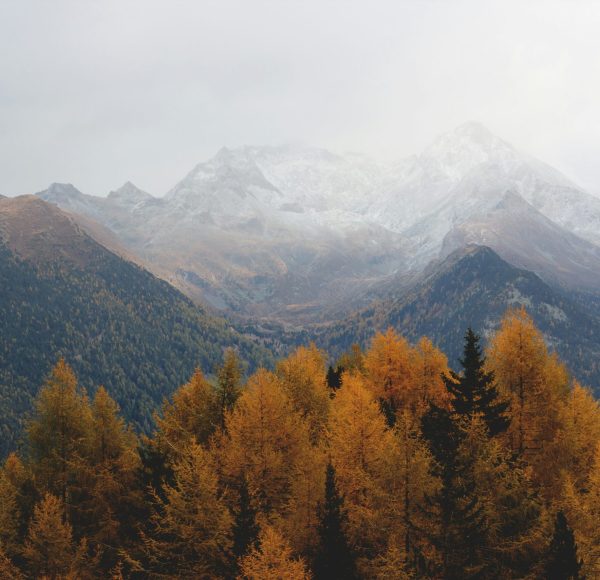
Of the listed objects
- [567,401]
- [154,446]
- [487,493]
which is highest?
[567,401]

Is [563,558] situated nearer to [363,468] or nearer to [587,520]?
[587,520]

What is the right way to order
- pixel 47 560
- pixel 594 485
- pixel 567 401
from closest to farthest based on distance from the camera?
pixel 594 485
pixel 47 560
pixel 567 401

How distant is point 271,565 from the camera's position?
32.9m

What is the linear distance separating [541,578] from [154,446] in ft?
107

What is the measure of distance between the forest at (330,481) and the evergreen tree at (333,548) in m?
0.12

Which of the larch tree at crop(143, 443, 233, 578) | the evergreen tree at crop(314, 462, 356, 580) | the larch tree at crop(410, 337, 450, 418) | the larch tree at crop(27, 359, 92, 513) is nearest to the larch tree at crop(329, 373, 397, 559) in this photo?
the evergreen tree at crop(314, 462, 356, 580)

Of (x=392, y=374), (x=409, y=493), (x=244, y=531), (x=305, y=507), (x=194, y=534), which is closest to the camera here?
(x=409, y=493)

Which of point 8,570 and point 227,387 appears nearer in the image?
point 8,570

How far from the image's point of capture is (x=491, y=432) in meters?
40.8

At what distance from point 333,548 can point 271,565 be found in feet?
12.7

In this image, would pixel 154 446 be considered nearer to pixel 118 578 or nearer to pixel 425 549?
pixel 118 578

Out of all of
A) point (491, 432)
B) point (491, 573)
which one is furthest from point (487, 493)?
point (491, 432)

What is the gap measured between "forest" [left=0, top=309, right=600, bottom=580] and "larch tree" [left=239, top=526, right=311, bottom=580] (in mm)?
133

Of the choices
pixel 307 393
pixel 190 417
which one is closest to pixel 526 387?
pixel 307 393
